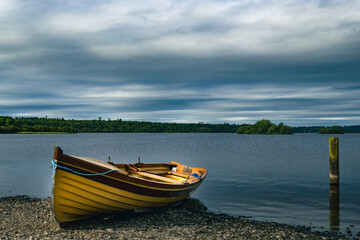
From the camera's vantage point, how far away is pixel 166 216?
49.8 feet

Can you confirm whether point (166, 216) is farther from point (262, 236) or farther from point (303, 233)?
point (303, 233)

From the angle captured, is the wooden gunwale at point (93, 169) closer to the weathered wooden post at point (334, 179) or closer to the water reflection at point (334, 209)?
the water reflection at point (334, 209)

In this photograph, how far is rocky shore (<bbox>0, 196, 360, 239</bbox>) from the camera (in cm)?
1185

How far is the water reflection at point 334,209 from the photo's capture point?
15477 mm

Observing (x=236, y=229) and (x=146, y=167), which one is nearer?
(x=236, y=229)

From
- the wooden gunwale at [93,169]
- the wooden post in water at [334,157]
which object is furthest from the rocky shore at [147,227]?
the wooden post in water at [334,157]

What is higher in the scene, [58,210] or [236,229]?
[58,210]

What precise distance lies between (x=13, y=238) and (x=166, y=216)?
6.66 metres

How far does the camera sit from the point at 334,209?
63.0 ft

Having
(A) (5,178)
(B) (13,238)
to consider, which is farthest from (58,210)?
(A) (5,178)

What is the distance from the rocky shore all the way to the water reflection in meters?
2.06

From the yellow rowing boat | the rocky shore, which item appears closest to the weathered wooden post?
the rocky shore

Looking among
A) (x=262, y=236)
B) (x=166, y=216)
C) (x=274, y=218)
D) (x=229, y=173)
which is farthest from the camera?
(x=229, y=173)

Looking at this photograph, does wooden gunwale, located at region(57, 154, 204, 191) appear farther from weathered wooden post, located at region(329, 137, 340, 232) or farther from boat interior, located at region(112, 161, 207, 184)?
weathered wooden post, located at region(329, 137, 340, 232)
